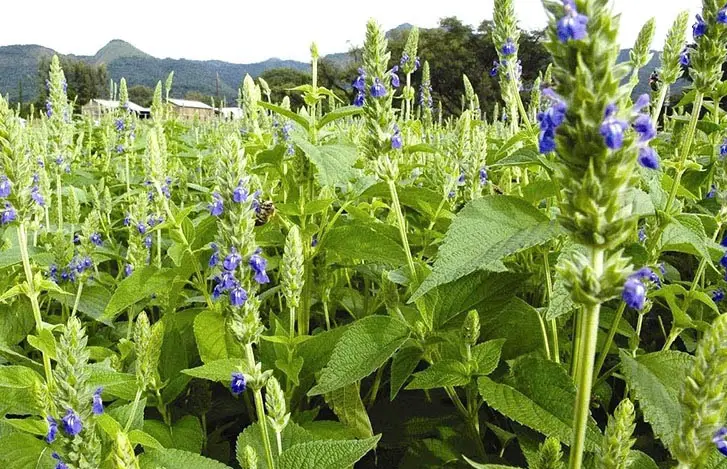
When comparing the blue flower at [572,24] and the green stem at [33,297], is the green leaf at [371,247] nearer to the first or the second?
the green stem at [33,297]

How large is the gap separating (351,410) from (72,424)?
3.82ft

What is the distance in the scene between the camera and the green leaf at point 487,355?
1968 mm

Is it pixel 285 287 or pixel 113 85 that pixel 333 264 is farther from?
pixel 113 85

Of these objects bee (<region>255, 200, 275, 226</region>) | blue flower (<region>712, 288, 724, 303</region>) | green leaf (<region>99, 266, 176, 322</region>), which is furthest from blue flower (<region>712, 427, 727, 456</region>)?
bee (<region>255, 200, 275, 226</region>)

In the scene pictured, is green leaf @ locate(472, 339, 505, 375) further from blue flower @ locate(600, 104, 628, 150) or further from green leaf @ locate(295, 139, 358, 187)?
blue flower @ locate(600, 104, 628, 150)

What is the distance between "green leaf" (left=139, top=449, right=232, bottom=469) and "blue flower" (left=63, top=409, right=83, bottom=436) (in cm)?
37

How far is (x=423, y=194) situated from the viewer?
2908mm

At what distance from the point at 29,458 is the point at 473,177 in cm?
214

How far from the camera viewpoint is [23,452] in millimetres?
1971

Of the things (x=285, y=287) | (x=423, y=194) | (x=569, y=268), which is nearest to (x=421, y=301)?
(x=285, y=287)

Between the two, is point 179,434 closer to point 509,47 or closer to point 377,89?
point 377,89

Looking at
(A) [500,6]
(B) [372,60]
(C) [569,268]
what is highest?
(A) [500,6]

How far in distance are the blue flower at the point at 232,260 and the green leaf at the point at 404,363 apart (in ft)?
2.38

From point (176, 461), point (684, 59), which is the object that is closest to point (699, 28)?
point (684, 59)
